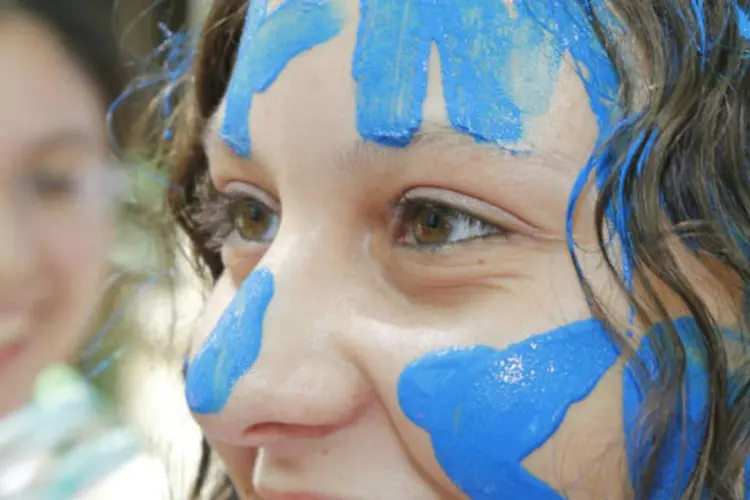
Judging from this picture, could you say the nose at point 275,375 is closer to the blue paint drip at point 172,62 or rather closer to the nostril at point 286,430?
the nostril at point 286,430

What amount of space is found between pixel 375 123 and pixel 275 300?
166 millimetres

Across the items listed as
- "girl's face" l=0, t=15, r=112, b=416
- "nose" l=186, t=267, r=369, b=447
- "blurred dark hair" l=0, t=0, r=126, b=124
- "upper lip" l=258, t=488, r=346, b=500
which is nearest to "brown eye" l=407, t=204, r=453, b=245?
"nose" l=186, t=267, r=369, b=447

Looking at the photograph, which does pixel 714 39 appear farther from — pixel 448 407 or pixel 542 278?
pixel 448 407

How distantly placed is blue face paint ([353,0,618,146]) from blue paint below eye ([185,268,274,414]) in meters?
0.16

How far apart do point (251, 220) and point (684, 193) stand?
0.43 metres

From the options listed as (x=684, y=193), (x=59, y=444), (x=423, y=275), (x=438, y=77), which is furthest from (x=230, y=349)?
(x=59, y=444)

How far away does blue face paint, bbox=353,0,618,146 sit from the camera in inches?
24.7

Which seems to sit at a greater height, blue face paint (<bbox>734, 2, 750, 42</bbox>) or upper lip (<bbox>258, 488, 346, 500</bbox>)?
blue face paint (<bbox>734, 2, 750, 42</bbox>)

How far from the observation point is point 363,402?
0.66 meters

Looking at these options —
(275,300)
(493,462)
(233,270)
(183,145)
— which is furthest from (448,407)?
(183,145)

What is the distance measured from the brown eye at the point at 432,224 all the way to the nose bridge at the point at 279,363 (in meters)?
0.09

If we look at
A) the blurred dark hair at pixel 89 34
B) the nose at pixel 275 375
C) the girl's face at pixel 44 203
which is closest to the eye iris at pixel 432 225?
the nose at pixel 275 375

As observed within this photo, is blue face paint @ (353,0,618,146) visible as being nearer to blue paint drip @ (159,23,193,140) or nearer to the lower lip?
the lower lip

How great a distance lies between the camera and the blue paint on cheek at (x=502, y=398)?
0.62 metres
